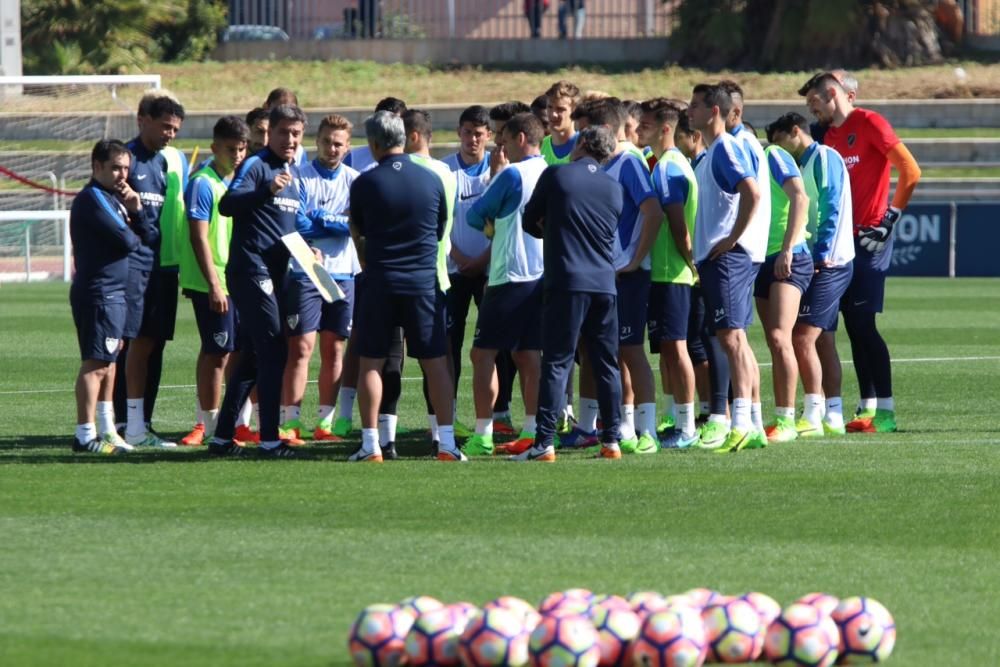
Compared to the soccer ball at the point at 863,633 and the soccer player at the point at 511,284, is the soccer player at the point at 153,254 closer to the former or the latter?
the soccer player at the point at 511,284

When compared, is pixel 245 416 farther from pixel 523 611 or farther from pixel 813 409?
pixel 523 611

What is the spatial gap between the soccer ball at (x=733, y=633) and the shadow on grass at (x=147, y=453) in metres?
4.97

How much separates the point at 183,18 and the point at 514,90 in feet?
32.5

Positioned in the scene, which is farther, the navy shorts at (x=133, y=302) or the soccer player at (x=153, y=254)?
the soccer player at (x=153, y=254)

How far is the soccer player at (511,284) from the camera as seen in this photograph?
10492mm

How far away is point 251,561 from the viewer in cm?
733

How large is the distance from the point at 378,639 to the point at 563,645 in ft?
1.94

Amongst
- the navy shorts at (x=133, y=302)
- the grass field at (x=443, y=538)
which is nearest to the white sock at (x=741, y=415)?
the grass field at (x=443, y=538)

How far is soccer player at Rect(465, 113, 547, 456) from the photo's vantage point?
1049 centimetres

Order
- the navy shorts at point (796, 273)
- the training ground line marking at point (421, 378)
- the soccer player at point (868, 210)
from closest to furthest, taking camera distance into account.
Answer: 1. the navy shorts at point (796, 273)
2. the soccer player at point (868, 210)
3. the training ground line marking at point (421, 378)

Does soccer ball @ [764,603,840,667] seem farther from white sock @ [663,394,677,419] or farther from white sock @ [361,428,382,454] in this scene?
white sock @ [663,394,677,419]

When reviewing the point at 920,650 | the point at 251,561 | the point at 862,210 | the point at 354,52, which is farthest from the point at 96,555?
the point at 354,52

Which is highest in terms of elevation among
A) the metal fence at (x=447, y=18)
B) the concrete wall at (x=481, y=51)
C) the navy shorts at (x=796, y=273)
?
the metal fence at (x=447, y=18)

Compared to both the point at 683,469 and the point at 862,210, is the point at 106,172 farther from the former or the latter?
the point at 862,210
